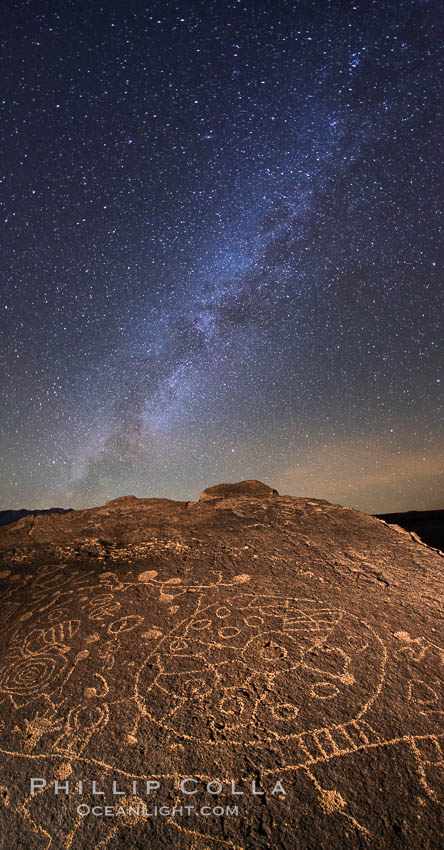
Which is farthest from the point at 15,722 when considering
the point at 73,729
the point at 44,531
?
the point at 44,531

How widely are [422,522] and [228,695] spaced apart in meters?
3.87

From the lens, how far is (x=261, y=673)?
165 centimetres

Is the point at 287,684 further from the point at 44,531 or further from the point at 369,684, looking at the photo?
the point at 44,531

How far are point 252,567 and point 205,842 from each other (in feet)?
4.74

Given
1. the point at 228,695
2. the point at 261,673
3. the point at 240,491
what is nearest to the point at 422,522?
the point at 240,491

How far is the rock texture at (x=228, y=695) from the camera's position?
1.17m

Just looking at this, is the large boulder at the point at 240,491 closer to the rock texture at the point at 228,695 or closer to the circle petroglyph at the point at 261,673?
the rock texture at the point at 228,695

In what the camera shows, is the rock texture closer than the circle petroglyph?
Yes

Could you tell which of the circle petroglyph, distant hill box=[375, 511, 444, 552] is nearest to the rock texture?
the circle petroglyph

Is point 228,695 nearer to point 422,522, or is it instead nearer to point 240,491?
point 240,491

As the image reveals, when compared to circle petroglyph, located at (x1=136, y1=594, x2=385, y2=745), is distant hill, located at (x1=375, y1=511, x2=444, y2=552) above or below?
above

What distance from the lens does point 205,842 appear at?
1116mm

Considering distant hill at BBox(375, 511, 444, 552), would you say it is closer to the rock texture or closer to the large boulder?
the large boulder

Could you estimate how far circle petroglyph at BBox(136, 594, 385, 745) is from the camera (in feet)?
4.75
